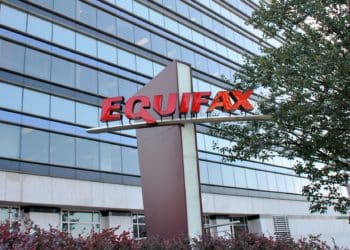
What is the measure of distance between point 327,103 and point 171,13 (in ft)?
92.1

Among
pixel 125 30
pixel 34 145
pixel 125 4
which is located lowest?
pixel 34 145

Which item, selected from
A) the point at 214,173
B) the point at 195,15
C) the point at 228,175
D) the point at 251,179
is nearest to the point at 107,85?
the point at 214,173

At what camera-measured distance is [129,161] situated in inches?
1131

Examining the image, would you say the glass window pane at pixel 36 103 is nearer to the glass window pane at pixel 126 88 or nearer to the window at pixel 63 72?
the window at pixel 63 72

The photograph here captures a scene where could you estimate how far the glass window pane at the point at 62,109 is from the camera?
84.4ft

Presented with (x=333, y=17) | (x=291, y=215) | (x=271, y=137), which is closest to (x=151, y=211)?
(x=271, y=137)

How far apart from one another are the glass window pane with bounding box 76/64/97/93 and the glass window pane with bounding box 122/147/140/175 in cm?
447

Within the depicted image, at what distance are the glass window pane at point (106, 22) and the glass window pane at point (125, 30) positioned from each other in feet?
1.26

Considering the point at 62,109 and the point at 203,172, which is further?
the point at 203,172

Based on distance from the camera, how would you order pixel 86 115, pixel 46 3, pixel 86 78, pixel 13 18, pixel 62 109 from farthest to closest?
1. pixel 86 78
2. pixel 46 3
3. pixel 86 115
4. pixel 62 109
5. pixel 13 18

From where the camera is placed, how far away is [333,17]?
1197cm

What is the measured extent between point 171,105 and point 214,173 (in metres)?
22.1

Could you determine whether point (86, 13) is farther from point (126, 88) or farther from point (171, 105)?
point (171, 105)

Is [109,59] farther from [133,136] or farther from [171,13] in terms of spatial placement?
[171,13]
